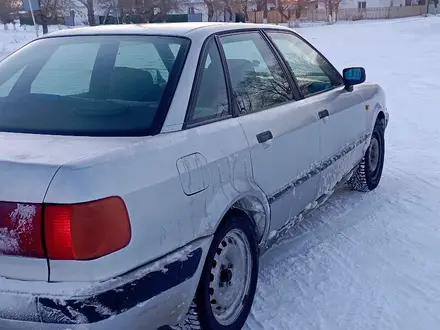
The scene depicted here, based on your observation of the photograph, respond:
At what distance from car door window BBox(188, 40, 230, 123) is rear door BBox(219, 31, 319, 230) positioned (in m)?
0.11

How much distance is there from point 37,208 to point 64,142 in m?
0.46

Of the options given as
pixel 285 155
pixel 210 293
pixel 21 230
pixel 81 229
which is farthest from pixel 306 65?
pixel 21 230

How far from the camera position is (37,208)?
2.20 meters

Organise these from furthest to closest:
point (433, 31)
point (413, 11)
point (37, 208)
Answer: point (413, 11) → point (433, 31) → point (37, 208)

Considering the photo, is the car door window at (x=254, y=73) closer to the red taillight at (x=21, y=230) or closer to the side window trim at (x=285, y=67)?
the side window trim at (x=285, y=67)

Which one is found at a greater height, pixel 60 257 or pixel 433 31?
pixel 60 257

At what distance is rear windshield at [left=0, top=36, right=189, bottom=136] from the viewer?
111 inches

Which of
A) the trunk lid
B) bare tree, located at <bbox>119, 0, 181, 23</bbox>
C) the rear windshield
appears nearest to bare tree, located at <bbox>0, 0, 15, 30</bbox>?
bare tree, located at <bbox>119, 0, 181, 23</bbox>

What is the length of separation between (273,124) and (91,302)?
1.72 metres

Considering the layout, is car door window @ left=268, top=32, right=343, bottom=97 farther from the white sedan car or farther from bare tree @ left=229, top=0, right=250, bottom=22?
bare tree @ left=229, top=0, right=250, bottom=22

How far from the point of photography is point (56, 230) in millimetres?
2219

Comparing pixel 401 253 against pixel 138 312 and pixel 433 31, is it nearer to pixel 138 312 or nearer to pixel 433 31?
pixel 138 312

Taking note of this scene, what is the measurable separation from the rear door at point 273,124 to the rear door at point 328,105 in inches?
6.2

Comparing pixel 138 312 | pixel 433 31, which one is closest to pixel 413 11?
pixel 433 31
